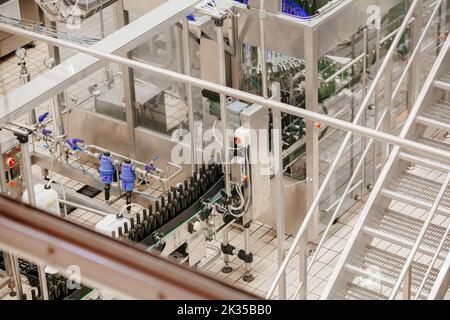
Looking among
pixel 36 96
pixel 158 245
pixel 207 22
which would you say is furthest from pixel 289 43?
pixel 36 96

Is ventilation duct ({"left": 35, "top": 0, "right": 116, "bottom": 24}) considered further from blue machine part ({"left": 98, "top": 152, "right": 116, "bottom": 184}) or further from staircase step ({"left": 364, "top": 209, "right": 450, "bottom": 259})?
staircase step ({"left": 364, "top": 209, "right": 450, "bottom": 259})

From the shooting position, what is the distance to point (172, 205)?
15.8 feet

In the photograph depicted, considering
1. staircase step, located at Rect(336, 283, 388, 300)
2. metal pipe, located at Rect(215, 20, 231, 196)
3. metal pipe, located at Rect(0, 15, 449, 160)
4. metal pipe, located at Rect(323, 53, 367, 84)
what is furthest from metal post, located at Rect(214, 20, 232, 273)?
metal pipe, located at Rect(0, 15, 449, 160)

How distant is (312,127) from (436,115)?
3.17 feet

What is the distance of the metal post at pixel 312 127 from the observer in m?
4.91

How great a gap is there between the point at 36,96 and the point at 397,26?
10.2 ft

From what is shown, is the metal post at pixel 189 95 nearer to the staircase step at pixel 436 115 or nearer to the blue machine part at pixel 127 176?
the blue machine part at pixel 127 176

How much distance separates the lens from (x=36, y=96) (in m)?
3.67

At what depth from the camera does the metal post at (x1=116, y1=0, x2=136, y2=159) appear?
585cm

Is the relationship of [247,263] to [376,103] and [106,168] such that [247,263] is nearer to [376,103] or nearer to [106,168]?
[106,168]

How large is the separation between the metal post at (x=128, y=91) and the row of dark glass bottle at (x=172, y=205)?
1.12 meters

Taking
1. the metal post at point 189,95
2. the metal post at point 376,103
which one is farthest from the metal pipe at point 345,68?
the metal post at point 189,95

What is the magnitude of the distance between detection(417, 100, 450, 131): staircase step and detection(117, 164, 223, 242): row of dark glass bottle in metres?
1.39
